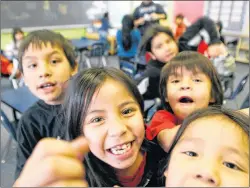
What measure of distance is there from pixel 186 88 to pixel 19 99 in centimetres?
123

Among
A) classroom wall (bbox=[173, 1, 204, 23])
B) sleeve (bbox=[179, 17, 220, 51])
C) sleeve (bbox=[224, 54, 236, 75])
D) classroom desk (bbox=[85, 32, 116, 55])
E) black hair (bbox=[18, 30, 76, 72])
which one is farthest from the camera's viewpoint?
classroom wall (bbox=[173, 1, 204, 23])

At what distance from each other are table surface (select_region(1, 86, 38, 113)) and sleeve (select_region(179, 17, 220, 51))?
1.11 m

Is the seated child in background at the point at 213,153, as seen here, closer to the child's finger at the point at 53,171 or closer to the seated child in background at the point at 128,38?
the child's finger at the point at 53,171

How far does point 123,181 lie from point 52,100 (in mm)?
424

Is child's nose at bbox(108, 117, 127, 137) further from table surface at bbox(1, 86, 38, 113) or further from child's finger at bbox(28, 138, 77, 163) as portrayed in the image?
table surface at bbox(1, 86, 38, 113)

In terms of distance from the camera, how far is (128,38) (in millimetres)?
2520

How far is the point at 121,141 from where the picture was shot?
0.46 m

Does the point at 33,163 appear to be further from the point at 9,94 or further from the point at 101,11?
the point at 101,11

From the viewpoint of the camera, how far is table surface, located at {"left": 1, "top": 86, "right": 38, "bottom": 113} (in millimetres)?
1455

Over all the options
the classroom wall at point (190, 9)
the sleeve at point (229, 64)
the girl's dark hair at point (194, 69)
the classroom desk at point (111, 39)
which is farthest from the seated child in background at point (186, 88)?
the classroom wall at point (190, 9)

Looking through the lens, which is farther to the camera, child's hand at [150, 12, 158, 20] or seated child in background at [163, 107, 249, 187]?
child's hand at [150, 12, 158, 20]

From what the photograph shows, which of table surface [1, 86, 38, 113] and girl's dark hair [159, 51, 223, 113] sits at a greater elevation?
girl's dark hair [159, 51, 223, 113]

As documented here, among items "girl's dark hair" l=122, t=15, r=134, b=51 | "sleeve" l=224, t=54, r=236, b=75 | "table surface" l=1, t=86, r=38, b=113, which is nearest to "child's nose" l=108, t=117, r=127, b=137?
"table surface" l=1, t=86, r=38, b=113

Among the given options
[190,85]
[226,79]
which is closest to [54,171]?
[190,85]
